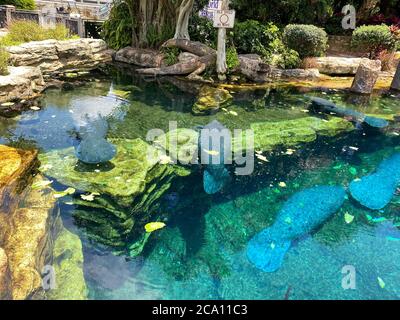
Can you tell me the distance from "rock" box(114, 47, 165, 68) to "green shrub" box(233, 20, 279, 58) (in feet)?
10.1

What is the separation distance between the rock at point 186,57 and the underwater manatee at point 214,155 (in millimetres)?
4463

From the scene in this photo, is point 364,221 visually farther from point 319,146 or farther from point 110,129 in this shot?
point 110,129

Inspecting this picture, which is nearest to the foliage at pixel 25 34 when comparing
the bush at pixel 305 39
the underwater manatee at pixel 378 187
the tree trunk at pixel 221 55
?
the tree trunk at pixel 221 55

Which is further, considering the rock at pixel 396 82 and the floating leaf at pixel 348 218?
the rock at pixel 396 82

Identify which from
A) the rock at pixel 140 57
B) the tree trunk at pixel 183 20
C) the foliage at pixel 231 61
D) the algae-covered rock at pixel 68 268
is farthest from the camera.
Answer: the rock at pixel 140 57

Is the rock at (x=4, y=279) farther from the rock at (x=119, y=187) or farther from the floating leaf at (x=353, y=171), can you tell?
the floating leaf at (x=353, y=171)

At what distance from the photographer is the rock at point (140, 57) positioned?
11.5 m

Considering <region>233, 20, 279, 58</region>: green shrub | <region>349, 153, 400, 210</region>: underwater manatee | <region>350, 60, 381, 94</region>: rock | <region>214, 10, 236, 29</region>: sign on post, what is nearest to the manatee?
<region>349, 153, 400, 210</region>: underwater manatee

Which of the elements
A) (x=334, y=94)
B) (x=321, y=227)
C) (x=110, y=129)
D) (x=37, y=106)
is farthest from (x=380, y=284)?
(x=334, y=94)

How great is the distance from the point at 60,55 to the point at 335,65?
31.7ft

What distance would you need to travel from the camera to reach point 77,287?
9.54 feet

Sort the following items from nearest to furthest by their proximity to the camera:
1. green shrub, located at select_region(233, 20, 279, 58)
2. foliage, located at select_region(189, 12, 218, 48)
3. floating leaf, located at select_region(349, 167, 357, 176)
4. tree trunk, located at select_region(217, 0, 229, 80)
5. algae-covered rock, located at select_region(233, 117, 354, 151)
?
floating leaf, located at select_region(349, 167, 357, 176) < algae-covered rock, located at select_region(233, 117, 354, 151) < tree trunk, located at select_region(217, 0, 229, 80) < green shrub, located at select_region(233, 20, 279, 58) < foliage, located at select_region(189, 12, 218, 48)

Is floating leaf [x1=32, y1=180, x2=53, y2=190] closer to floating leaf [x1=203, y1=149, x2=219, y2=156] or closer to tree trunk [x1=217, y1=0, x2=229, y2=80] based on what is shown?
floating leaf [x1=203, y1=149, x2=219, y2=156]

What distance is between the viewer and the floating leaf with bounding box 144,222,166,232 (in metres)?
3.73
